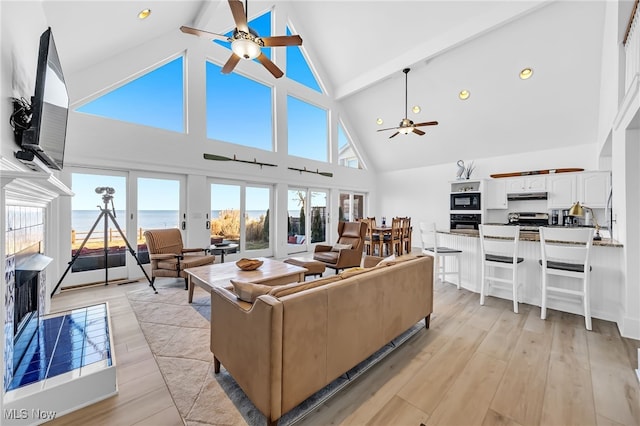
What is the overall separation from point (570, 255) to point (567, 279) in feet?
1.86

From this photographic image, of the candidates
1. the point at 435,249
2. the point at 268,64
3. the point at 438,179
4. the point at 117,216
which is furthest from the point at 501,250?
the point at 117,216

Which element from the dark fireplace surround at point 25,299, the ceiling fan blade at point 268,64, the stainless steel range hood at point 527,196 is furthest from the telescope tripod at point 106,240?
the stainless steel range hood at point 527,196

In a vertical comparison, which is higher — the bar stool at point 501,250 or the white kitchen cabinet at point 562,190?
the white kitchen cabinet at point 562,190

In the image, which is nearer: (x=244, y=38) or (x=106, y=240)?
(x=244, y=38)

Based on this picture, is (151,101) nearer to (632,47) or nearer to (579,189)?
(632,47)

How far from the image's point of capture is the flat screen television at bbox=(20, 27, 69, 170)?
5.65ft

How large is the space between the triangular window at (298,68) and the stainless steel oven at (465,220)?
5.46 m

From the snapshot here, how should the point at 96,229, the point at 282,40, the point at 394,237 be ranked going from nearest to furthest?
the point at 282,40, the point at 96,229, the point at 394,237

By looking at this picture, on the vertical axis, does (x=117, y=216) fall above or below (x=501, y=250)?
above

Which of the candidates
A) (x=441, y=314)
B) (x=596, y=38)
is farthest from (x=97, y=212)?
(x=596, y=38)

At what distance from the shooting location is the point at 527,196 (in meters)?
5.95

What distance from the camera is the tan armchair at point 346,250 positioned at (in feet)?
14.1

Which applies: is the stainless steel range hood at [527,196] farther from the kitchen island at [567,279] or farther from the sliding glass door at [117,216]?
the sliding glass door at [117,216]

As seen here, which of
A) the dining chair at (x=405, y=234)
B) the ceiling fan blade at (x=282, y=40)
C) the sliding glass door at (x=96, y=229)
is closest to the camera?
the ceiling fan blade at (x=282, y=40)
